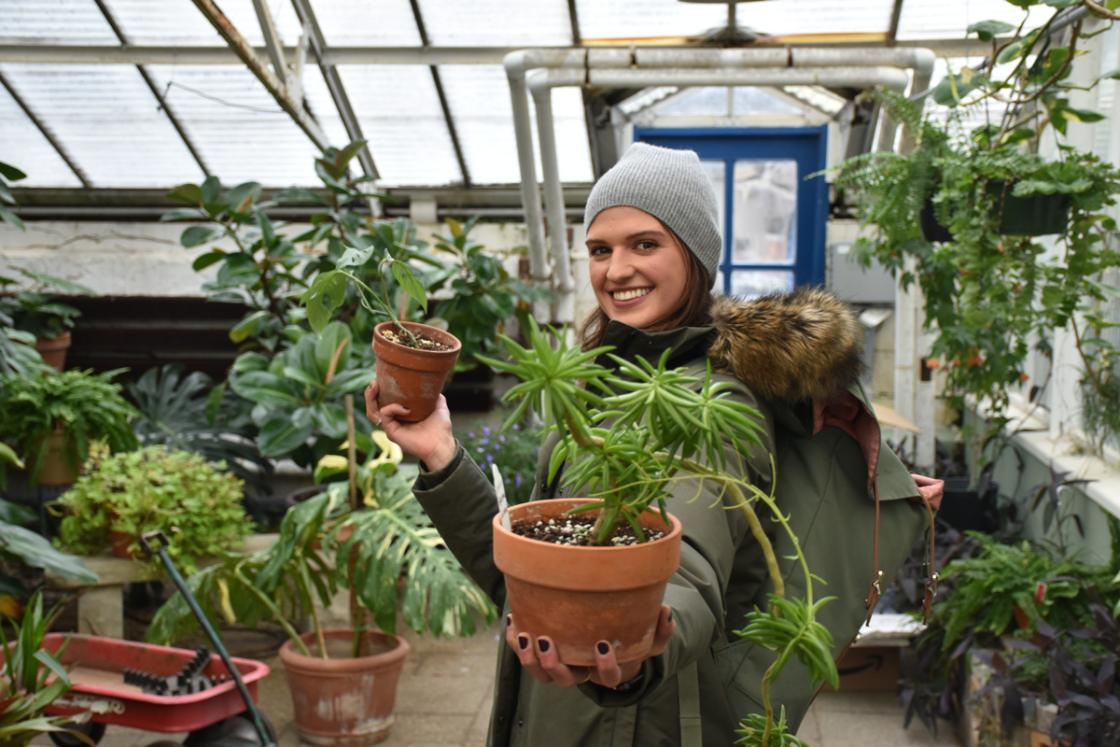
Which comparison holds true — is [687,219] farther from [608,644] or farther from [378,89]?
Result: [378,89]

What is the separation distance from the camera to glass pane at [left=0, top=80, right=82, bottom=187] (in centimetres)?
645

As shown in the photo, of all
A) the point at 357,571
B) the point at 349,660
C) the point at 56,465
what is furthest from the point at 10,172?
the point at 56,465

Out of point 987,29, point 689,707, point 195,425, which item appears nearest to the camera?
point 689,707

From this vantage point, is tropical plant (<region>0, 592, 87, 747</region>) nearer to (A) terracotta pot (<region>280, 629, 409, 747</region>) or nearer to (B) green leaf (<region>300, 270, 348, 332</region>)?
(A) terracotta pot (<region>280, 629, 409, 747</region>)

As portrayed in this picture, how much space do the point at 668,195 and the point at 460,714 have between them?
330cm

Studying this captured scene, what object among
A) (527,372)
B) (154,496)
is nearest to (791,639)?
(527,372)

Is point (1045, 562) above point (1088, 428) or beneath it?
beneath

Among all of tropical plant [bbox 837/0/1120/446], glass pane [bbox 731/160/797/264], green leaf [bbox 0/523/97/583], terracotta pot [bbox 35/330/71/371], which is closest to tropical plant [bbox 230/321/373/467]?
green leaf [bbox 0/523/97/583]

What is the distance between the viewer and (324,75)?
6.11 metres

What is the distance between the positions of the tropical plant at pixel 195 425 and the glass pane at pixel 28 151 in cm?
145

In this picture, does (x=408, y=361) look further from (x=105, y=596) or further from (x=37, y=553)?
(x=105, y=596)

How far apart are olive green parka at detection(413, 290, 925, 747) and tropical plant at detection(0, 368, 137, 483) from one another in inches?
148

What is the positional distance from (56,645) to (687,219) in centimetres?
294

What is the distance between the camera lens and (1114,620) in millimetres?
3465
